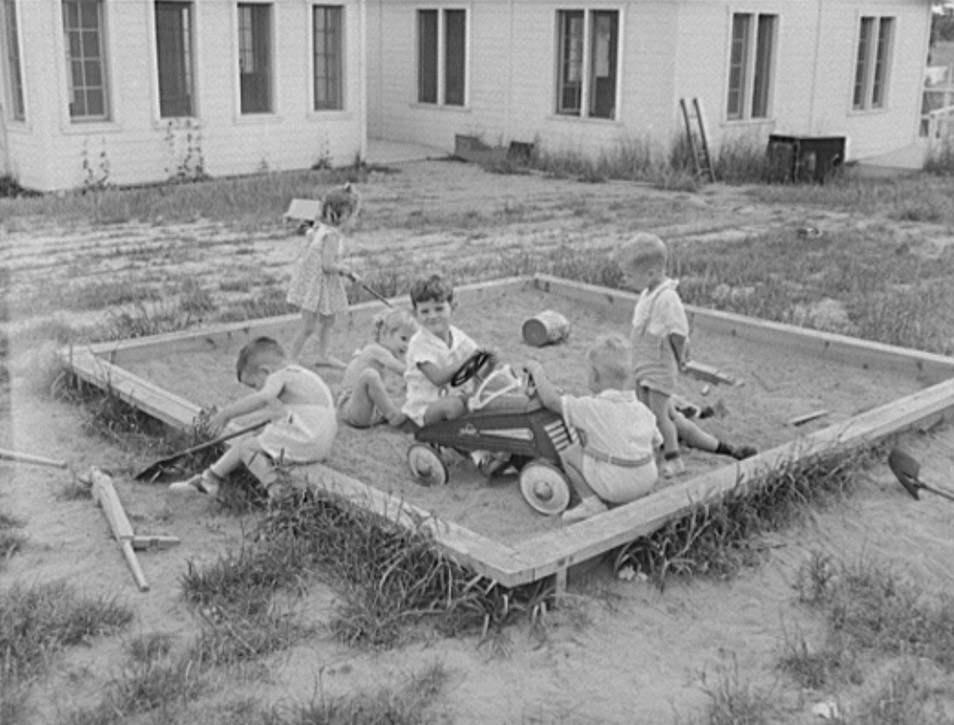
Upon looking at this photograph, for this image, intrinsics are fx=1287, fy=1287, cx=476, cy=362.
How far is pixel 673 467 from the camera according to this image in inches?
229

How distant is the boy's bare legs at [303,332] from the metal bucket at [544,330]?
1.38m

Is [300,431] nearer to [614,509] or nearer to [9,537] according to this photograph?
[9,537]

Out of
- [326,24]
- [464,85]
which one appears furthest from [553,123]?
[326,24]

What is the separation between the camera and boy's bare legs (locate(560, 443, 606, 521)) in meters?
5.18

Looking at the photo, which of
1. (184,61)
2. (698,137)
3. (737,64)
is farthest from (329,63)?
(737,64)

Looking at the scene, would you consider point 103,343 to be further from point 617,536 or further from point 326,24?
point 326,24

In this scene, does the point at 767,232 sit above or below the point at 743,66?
below

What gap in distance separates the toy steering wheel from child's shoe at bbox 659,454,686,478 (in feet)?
3.09

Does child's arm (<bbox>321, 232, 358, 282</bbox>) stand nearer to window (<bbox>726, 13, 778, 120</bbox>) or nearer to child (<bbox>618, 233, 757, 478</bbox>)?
child (<bbox>618, 233, 757, 478</bbox>)

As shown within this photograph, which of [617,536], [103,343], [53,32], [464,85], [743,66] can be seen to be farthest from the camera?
[464,85]

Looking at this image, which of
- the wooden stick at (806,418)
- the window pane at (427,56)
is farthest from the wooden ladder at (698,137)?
the wooden stick at (806,418)

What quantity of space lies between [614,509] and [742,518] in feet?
1.79

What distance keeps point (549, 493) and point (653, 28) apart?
15658mm

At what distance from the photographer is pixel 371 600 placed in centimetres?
448
